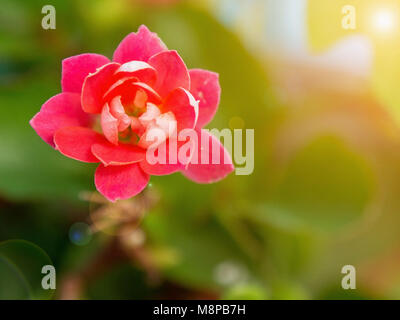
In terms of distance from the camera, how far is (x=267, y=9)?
0.47 metres

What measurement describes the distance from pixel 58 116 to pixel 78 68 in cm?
3

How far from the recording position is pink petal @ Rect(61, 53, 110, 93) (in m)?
0.24

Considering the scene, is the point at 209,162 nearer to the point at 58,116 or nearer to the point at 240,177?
the point at 58,116

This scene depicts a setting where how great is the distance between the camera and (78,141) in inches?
9.5

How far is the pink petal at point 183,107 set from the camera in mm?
233

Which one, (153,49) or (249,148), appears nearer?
(153,49)

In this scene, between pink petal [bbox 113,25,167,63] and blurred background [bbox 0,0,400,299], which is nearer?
pink petal [bbox 113,25,167,63]

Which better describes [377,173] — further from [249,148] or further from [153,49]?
[153,49]

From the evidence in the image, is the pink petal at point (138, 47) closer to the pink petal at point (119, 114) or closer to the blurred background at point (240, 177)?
the pink petal at point (119, 114)

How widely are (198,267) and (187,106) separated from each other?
0.23 m

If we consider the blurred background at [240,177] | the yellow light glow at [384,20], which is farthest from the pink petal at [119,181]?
the yellow light glow at [384,20]

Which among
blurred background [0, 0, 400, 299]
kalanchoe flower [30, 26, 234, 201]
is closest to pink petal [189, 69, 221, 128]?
kalanchoe flower [30, 26, 234, 201]

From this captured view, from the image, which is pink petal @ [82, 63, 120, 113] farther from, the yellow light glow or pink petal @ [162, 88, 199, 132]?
the yellow light glow
